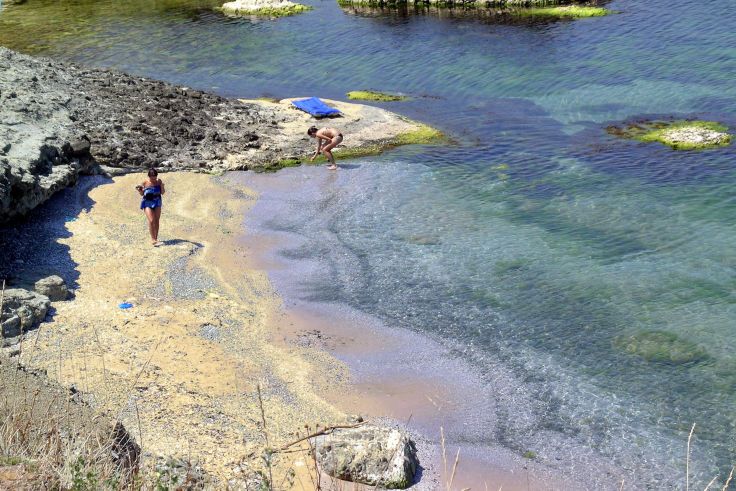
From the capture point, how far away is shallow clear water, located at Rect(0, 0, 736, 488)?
16.3 m

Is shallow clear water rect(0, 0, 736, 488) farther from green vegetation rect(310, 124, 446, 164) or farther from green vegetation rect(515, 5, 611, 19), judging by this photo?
green vegetation rect(515, 5, 611, 19)

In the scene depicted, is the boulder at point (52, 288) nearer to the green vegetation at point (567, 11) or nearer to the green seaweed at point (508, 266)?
the green seaweed at point (508, 266)

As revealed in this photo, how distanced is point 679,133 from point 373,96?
13.2 m

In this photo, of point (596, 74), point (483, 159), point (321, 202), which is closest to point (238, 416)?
point (321, 202)

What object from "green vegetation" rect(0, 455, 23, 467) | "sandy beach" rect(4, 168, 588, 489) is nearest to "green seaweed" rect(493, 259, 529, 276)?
"sandy beach" rect(4, 168, 588, 489)

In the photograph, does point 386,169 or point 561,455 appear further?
point 386,169

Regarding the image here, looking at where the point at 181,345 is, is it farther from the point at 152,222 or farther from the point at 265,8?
the point at 265,8

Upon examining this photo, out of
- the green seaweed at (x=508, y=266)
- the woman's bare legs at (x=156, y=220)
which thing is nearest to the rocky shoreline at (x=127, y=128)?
the woman's bare legs at (x=156, y=220)

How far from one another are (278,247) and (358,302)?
3734 millimetres

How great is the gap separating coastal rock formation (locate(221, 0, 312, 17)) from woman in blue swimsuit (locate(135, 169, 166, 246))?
3381 centimetres

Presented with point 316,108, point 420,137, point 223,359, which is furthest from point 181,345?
point 316,108

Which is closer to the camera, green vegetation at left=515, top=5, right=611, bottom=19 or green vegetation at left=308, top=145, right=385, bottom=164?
green vegetation at left=308, top=145, right=385, bottom=164

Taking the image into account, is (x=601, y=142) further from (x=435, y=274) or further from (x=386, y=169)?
(x=435, y=274)

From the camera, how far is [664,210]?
2364 centimetres
